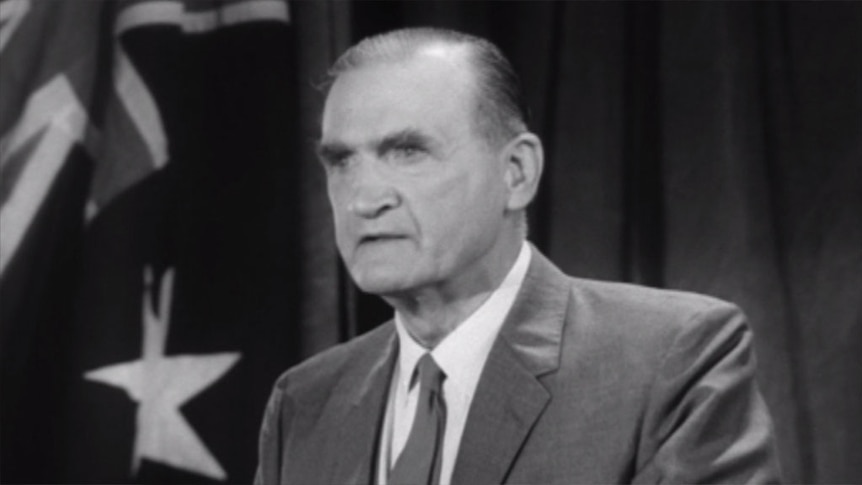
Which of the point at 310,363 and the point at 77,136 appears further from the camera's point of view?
the point at 77,136

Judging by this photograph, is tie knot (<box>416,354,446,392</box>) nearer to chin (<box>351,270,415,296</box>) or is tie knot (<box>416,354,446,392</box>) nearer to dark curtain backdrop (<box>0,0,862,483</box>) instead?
chin (<box>351,270,415,296</box>)

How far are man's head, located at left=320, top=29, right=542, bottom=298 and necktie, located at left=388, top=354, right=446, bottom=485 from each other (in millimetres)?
130

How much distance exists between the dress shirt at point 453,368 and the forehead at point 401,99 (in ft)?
0.83

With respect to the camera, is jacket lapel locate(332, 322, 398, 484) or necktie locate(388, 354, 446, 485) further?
jacket lapel locate(332, 322, 398, 484)

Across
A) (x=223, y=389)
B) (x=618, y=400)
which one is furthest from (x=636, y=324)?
(x=223, y=389)

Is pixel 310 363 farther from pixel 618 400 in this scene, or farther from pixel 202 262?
pixel 618 400

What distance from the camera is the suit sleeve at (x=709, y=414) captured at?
1635 millimetres

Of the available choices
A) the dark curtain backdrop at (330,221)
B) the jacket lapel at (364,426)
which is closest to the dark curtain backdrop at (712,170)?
the dark curtain backdrop at (330,221)

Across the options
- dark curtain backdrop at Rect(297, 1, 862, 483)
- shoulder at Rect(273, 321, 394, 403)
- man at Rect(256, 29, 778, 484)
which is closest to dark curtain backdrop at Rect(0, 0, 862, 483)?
dark curtain backdrop at Rect(297, 1, 862, 483)

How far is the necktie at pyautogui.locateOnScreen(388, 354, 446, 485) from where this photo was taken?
183cm

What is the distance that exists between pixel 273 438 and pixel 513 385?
0.49 metres

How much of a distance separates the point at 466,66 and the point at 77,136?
0.92 meters

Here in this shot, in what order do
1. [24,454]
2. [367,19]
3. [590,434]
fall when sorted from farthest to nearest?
1. [367,19]
2. [24,454]
3. [590,434]

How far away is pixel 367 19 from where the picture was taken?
278cm
